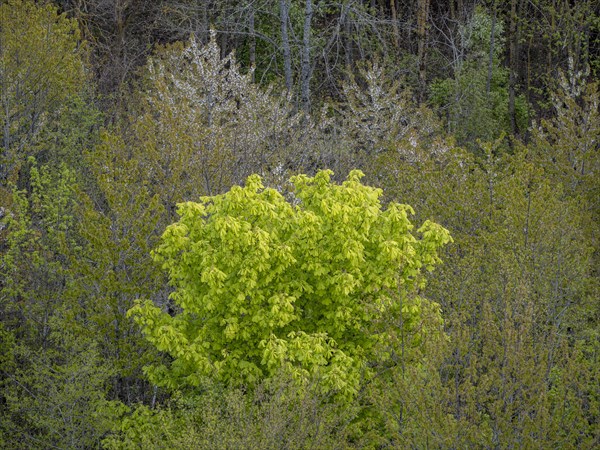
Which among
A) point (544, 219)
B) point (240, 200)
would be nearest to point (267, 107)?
point (544, 219)

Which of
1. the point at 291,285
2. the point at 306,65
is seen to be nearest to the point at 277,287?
the point at 291,285

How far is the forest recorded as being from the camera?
866 cm

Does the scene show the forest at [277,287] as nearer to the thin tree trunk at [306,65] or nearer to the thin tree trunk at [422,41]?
the thin tree trunk at [306,65]

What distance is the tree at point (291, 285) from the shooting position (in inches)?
403

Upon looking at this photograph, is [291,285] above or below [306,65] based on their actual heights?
below

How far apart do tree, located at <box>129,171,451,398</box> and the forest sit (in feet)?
0.12

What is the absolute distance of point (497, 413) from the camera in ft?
25.1

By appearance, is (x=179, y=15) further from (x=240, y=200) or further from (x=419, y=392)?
(x=419, y=392)

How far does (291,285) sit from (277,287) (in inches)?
7.7

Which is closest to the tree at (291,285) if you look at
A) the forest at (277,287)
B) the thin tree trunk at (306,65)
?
the forest at (277,287)

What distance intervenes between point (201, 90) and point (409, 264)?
422 inches

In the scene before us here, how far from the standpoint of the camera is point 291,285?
35.0ft

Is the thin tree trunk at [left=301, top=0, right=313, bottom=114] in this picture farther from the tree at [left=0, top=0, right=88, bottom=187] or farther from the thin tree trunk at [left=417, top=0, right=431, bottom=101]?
the tree at [left=0, top=0, right=88, bottom=187]

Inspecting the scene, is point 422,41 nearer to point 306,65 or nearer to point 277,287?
point 306,65
